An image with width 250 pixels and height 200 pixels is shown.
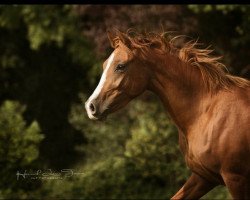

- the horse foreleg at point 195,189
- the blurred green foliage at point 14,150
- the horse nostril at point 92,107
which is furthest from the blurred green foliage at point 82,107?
the horse nostril at point 92,107

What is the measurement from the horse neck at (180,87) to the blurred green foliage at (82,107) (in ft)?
12.4

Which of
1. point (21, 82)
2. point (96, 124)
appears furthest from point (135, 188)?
point (21, 82)

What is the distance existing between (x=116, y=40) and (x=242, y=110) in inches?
50.2

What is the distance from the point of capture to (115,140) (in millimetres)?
11344

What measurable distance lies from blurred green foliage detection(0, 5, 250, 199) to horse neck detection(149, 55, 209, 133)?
3784 mm

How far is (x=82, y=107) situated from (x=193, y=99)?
18.5 feet

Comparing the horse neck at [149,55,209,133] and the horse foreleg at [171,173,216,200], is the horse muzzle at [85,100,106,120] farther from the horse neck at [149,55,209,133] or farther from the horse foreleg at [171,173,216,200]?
the horse foreleg at [171,173,216,200]

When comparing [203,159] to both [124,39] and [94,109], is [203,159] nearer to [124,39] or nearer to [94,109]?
[94,109]

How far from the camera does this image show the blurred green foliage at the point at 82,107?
10.3 meters

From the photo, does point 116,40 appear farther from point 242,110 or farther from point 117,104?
point 242,110

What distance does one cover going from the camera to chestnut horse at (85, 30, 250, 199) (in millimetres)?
6281
